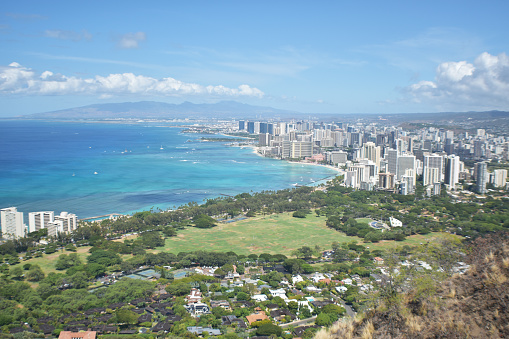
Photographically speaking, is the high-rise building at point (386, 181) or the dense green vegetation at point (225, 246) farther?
the high-rise building at point (386, 181)

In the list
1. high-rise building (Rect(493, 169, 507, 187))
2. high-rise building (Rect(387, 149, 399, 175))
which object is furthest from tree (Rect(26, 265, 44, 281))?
high-rise building (Rect(493, 169, 507, 187))

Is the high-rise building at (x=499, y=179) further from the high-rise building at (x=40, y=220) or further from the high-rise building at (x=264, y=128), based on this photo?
the high-rise building at (x=264, y=128)

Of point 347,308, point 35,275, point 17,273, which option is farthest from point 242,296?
point 17,273

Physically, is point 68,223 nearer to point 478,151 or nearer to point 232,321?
point 232,321

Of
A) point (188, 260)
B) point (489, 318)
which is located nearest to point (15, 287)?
point (188, 260)

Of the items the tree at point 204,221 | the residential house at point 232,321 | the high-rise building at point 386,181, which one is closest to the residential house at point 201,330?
the residential house at point 232,321

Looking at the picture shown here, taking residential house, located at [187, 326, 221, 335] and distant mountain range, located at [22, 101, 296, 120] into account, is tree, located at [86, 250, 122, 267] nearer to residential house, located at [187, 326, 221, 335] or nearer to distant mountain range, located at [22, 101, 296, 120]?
residential house, located at [187, 326, 221, 335]

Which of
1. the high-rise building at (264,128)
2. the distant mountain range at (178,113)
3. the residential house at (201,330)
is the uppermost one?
the distant mountain range at (178,113)

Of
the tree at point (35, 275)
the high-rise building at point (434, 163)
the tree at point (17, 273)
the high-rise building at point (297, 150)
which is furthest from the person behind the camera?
the high-rise building at point (297, 150)
